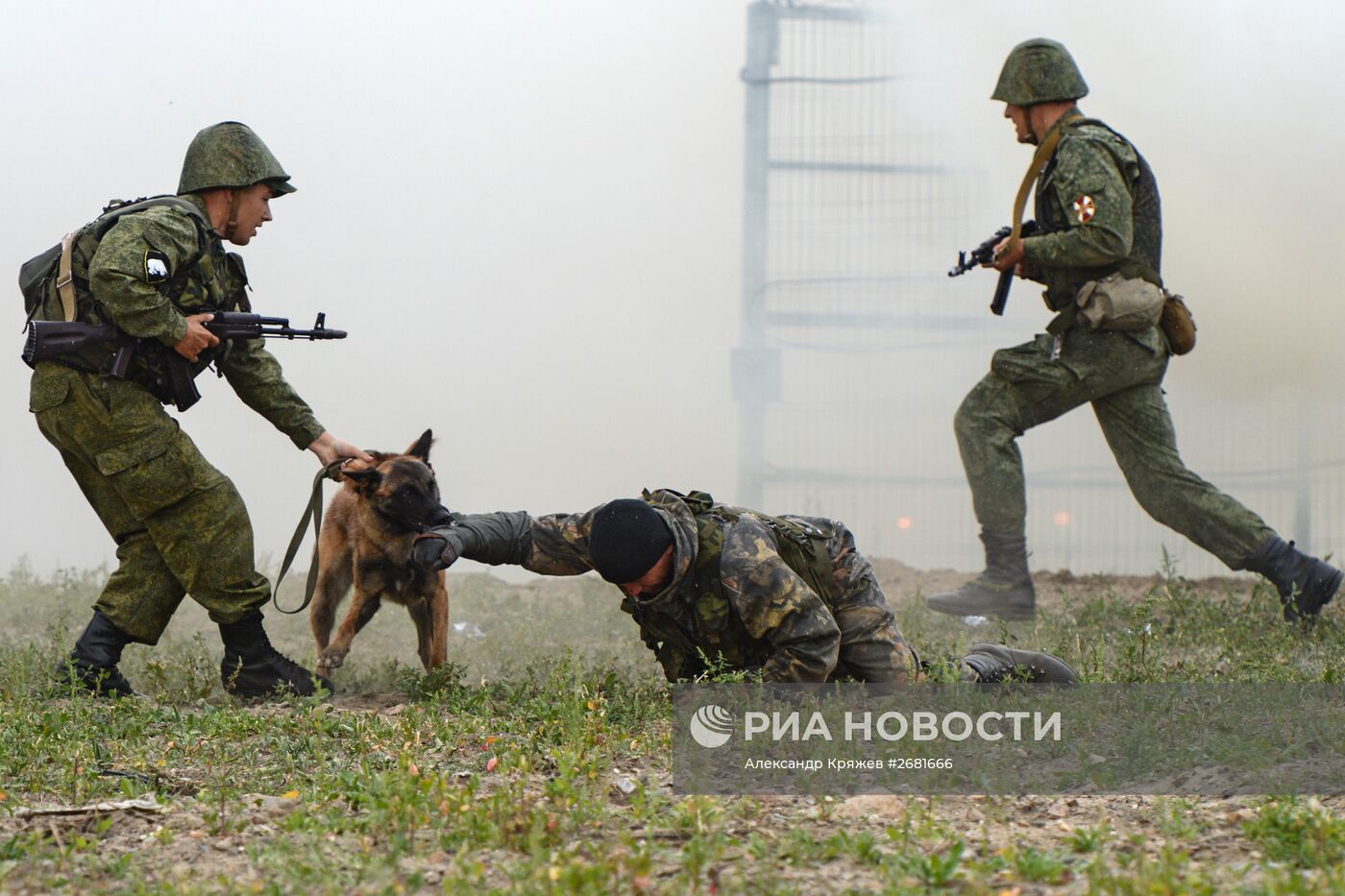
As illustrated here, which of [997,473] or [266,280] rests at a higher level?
[266,280]

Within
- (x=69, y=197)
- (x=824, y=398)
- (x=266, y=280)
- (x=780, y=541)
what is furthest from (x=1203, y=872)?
(x=69, y=197)

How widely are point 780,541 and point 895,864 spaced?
1.82 m

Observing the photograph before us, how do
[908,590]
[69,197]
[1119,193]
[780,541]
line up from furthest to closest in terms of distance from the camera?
[69,197] < [908,590] < [1119,193] < [780,541]

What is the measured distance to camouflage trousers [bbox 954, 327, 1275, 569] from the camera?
6301 mm

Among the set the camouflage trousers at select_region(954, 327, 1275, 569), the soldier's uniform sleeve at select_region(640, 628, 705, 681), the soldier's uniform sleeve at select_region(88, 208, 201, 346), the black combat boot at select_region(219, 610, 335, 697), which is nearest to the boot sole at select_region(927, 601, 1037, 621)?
the camouflage trousers at select_region(954, 327, 1275, 569)

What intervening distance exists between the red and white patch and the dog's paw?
3815 millimetres

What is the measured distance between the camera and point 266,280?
31.2 ft

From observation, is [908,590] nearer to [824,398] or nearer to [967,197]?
[824,398]

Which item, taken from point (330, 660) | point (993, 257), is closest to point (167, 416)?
point (330, 660)

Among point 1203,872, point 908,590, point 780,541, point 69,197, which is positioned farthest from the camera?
point 69,197

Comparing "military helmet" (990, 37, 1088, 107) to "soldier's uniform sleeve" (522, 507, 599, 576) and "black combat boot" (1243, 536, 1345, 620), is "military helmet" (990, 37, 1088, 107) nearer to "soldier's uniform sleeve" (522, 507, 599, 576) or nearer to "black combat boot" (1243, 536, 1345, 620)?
"black combat boot" (1243, 536, 1345, 620)

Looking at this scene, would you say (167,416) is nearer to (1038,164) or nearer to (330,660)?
(330,660)

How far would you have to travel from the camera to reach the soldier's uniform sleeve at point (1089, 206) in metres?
6.08

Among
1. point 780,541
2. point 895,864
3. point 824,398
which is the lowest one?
point 895,864
